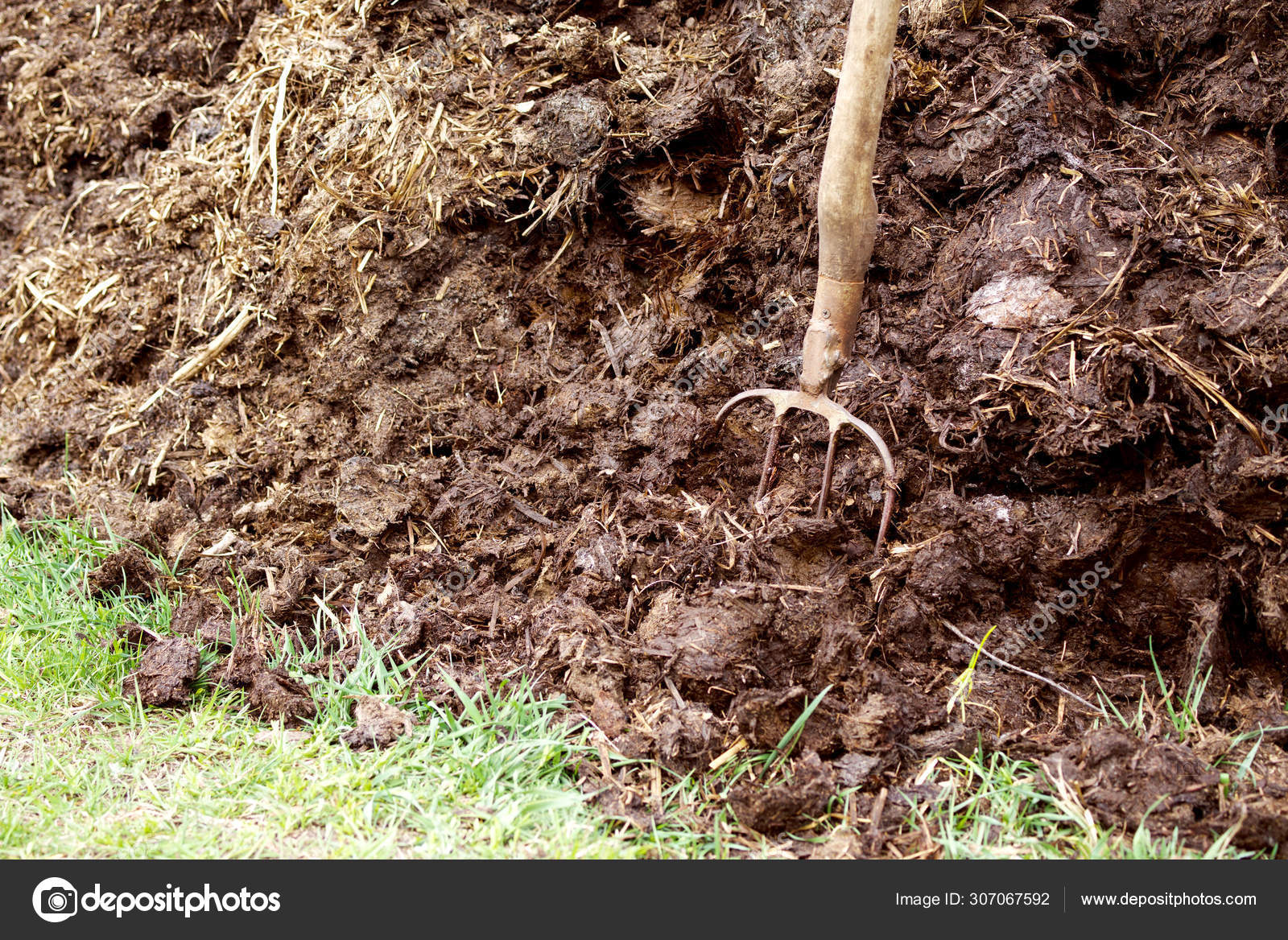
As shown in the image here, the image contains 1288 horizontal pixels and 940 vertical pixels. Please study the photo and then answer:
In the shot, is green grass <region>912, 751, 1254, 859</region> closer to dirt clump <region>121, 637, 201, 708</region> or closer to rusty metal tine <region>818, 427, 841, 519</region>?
rusty metal tine <region>818, 427, 841, 519</region>

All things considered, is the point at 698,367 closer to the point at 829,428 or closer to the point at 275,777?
the point at 829,428

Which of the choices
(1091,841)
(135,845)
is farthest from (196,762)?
(1091,841)

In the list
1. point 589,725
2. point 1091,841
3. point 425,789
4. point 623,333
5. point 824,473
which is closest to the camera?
point 1091,841

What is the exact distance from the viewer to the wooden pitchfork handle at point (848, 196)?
229 cm

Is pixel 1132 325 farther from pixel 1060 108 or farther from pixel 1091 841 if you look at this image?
pixel 1091 841

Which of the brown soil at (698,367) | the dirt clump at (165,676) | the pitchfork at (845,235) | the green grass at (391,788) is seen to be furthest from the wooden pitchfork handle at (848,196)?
the dirt clump at (165,676)

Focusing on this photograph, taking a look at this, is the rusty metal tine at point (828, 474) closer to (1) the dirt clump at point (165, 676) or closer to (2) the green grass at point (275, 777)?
(2) the green grass at point (275, 777)

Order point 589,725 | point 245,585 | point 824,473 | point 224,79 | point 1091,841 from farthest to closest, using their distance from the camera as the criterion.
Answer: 1. point 224,79
2. point 245,585
3. point 824,473
4. point 589,725
5. point 1091,841

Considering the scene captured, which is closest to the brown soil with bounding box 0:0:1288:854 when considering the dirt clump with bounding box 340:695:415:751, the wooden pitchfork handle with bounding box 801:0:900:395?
the dirt clump with bounding box 340:695:415:751

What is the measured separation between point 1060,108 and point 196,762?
2.97 m

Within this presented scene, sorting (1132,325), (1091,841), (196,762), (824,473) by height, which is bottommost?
(196,762)

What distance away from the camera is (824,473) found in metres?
2.56

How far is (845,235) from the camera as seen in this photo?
2.43 m

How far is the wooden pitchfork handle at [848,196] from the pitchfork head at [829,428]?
0.15 ft
